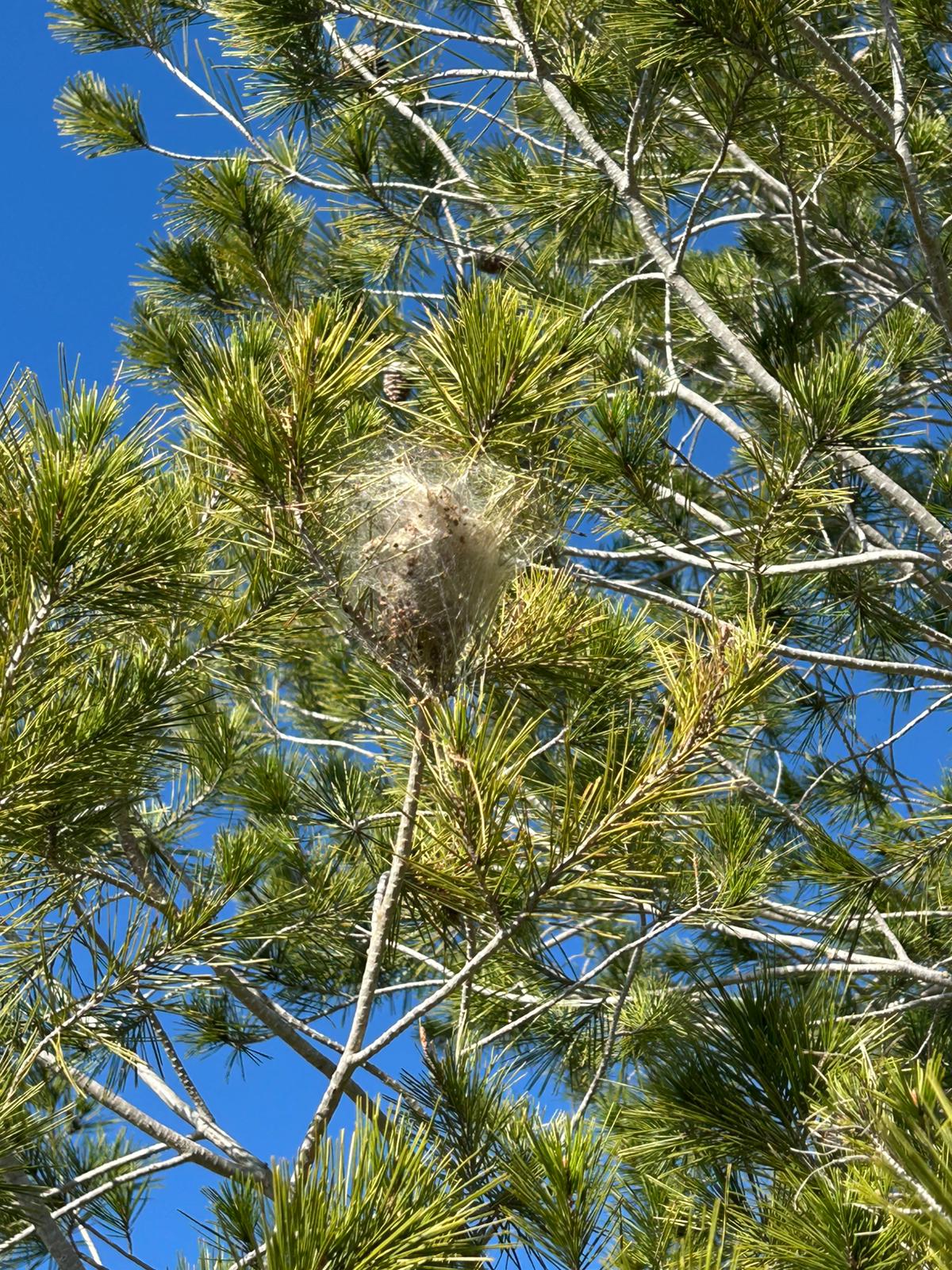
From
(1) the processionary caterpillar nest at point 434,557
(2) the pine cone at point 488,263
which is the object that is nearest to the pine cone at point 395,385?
(2) the pine cone at point 488,263

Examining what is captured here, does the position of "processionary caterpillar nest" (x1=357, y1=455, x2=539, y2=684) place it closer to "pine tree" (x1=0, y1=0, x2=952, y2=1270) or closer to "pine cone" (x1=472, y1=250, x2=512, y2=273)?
"pine tree" (x1=0, y1=0, x2=952, y2=1270)

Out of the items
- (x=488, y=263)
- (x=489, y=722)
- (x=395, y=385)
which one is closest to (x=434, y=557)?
(x=489, y=722)

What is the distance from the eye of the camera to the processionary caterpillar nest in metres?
1.25

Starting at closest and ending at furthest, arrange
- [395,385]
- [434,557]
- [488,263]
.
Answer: [434,557] → [395,385] → [488,263]

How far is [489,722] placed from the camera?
1293 mm

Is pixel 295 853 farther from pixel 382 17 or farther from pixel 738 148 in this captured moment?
pixel 738 148

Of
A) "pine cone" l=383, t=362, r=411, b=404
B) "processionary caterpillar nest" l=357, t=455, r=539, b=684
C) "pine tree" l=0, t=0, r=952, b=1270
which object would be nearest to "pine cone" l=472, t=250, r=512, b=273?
"pine tree" l=0, t=0, r=952, b=1270

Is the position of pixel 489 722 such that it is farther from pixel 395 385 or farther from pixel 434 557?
pixel 395 385

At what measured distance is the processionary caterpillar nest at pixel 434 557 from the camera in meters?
1.25

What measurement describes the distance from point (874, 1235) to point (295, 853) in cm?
129

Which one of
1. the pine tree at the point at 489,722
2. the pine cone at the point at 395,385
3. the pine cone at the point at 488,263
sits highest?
the pine cone at the point at 488,263

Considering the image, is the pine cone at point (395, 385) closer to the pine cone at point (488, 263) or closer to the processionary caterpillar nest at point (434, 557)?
the pine cone at point (488, 263)

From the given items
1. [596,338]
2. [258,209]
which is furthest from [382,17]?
[596,338]

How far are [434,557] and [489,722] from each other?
18 centimetres
